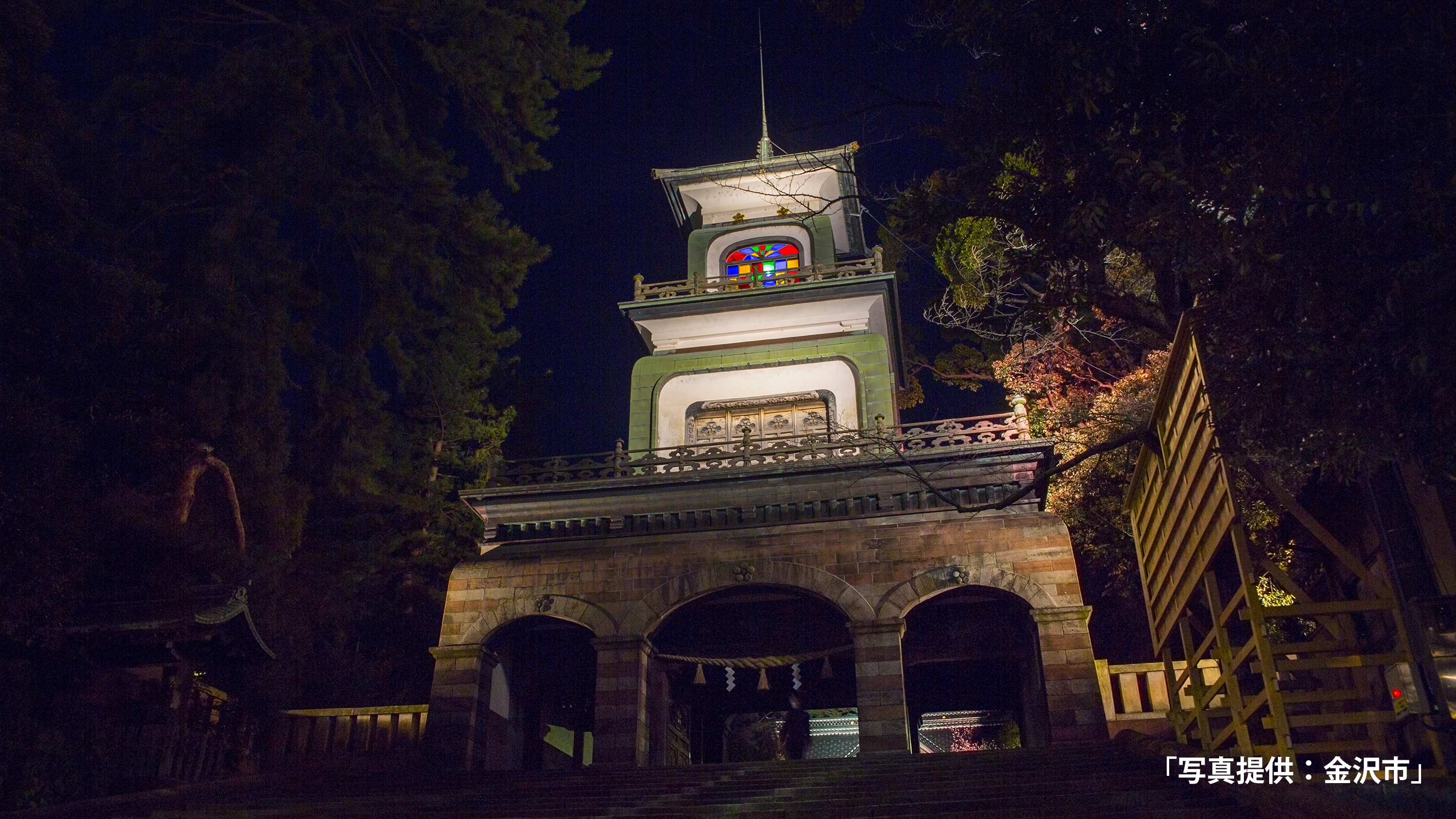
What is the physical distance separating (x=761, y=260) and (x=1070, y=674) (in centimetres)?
1318

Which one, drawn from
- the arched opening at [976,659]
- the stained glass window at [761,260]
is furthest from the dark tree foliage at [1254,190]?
the stained glass window at [761,260]

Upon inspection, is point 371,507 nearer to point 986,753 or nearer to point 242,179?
point 242,179

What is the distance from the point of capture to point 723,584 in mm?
16562

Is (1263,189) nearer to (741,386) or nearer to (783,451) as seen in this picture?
(783,451)

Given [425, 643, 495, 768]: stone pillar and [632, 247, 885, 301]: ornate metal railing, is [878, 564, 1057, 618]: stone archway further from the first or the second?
[632, 247, 885, 301]: ornate metal railing

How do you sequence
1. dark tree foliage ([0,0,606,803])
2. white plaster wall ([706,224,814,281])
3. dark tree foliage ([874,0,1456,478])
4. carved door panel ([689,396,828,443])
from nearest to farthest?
dark tree foliage ([874,0,1456,478]) → dark tree foliage ([0,0,606,803]) → carved door panel ([689,396,828,443]) → white plaster wall ([706,224,814,281])

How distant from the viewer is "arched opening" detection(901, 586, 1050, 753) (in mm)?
15938

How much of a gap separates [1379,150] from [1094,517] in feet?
43.2

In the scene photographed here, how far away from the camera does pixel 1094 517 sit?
61.7ft

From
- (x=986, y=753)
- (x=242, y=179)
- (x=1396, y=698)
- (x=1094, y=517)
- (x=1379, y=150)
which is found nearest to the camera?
(x=1379, y=150)

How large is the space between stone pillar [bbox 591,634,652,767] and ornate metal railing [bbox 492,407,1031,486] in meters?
3.29

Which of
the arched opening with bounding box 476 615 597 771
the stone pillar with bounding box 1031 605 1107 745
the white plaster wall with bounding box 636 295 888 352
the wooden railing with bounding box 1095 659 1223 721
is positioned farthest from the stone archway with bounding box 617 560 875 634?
the white plaster wall with bounding box 636 295 888 352

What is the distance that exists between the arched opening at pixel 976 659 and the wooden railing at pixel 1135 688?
95cm

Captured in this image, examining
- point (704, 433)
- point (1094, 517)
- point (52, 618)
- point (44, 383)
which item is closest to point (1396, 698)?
point (1094, 517)
